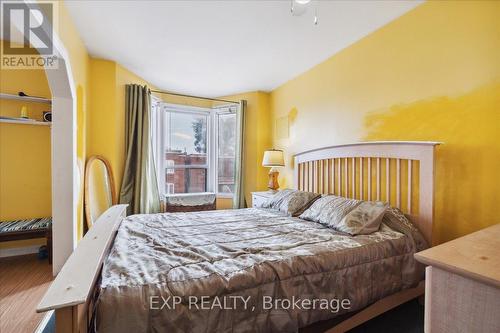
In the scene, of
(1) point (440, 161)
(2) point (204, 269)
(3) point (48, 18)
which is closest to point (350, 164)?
(1) point (440, 161)

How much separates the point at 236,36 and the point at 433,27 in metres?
1.69

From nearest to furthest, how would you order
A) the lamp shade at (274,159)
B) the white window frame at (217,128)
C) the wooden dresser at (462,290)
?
the wooden dresser at (462,290) → the lamp shade at (274,159) → the white window frame at (217,128)

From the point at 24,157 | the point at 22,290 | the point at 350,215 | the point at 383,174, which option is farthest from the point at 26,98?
the point at 383,174

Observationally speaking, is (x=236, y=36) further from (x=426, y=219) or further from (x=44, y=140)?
(x=44, y=140)

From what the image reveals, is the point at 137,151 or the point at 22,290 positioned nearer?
the point at 22,290

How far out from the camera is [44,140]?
2.89 meters

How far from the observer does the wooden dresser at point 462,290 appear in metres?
0.75

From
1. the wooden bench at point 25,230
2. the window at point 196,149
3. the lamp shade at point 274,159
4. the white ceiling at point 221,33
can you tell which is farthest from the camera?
the window at point 196,149

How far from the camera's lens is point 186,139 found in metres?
4.40

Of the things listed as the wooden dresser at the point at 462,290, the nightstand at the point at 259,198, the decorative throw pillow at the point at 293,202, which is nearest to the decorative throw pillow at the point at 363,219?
the decorative throw pillow at the point at 293,202

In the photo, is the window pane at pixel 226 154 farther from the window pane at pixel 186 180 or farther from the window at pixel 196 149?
the window pane at pixel 186 180

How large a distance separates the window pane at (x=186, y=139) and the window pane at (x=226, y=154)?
0.32 m

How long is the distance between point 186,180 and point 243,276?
3448mm

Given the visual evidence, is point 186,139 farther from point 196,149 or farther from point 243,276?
point 243,276
